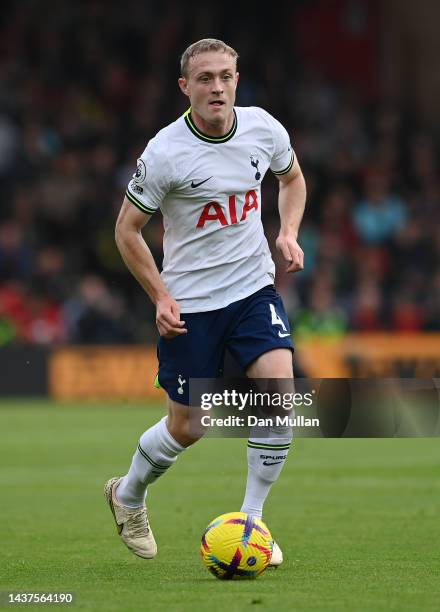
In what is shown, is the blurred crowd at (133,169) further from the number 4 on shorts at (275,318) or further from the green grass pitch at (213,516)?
the number 4 on shorts at (275,318)

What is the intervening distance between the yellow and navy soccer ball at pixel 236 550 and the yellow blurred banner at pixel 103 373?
12687mm

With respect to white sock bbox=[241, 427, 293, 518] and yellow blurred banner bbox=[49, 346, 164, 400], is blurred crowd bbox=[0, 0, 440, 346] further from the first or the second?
white sock bbox=[241, 427, 293, 518]

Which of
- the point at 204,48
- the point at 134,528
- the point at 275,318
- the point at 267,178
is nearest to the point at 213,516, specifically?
the point at 134,528

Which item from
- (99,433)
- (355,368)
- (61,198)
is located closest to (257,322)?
(99,433)

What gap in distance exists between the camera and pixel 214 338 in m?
6.93

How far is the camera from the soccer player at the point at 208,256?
680 cm

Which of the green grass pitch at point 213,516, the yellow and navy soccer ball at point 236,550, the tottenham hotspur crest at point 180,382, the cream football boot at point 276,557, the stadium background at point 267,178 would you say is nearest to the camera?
the green grass pitch at point 213,516

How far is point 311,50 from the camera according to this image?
83.4ft

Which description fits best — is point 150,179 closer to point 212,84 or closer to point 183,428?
point 212,84

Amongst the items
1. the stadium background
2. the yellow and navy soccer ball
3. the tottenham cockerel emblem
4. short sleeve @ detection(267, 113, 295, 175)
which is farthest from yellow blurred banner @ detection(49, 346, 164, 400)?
the yellow and navy soccer ball

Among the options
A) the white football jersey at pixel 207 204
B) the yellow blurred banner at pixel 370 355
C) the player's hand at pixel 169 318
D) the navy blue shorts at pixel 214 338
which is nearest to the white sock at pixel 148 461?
the navy blue shorts at pixel 214 338

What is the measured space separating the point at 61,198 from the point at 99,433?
6.93 meters

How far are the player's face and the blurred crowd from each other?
1203cm

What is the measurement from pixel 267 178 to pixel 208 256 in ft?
48.4
